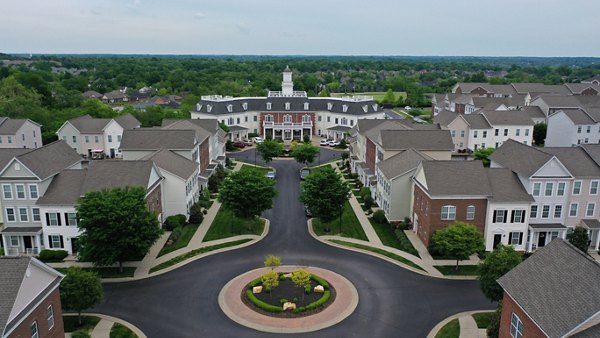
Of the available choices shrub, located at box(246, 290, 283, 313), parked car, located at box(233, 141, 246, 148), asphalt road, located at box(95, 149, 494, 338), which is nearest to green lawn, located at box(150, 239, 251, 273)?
asphalt road, located at box(95, 149, 494, 338)

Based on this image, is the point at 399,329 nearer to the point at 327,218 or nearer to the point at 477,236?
the point at 477,236

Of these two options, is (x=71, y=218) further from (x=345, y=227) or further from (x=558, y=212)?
(x=558, y=212)

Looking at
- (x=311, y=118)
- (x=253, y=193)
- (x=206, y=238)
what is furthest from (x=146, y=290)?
(x=311, y=118)

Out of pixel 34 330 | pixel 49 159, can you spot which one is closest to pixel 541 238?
pixel 34 330

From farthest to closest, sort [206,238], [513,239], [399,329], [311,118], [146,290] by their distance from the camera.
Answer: [311,118] < [206,238] < [513,239] < [146,290] < [399,329]

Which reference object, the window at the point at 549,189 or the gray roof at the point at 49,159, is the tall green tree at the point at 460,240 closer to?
the window at the point at 549,189

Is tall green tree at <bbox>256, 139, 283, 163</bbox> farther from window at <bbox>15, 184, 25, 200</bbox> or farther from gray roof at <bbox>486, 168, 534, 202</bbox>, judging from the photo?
gray roof at <bbox>486, 168, 534, 202</bbox>
